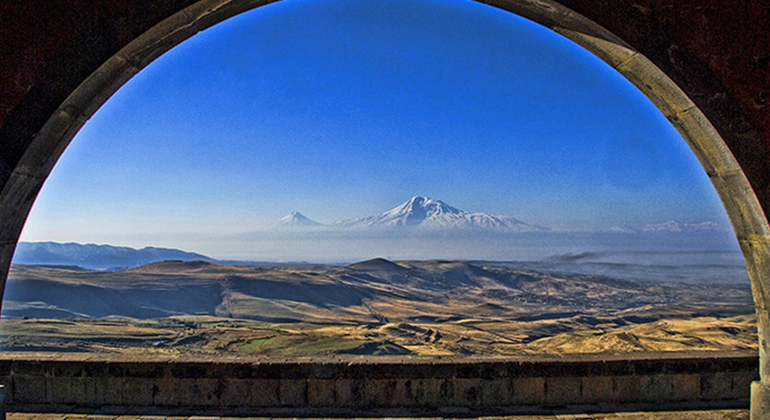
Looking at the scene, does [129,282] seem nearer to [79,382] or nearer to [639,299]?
[79,382]

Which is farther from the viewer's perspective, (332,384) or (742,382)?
(742,382)

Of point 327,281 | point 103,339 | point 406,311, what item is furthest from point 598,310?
point 103,339

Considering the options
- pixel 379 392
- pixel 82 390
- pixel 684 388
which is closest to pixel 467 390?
pixel 379 392

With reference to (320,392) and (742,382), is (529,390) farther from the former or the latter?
(742,382)

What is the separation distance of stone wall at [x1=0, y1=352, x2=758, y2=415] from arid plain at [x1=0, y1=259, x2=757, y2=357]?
66.6ft

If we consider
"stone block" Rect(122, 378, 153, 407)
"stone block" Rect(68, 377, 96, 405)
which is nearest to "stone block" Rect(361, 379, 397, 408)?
"stone block" Rect(122, 378, 153, 407)

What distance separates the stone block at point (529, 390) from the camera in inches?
190

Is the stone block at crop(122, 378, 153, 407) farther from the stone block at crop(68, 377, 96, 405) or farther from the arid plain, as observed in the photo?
the arid plain

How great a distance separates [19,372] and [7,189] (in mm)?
2683

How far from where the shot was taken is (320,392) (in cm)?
479

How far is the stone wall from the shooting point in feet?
15.5

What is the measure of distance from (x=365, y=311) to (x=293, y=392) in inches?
2302

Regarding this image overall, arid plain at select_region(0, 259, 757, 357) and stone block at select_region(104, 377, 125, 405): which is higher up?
stone block at select_region(104, 377, 125, 405)

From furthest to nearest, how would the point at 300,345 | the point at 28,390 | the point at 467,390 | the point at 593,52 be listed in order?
the point at 300,345 < the point at 467,390 < the point at 28,390 < the point at 593,52
